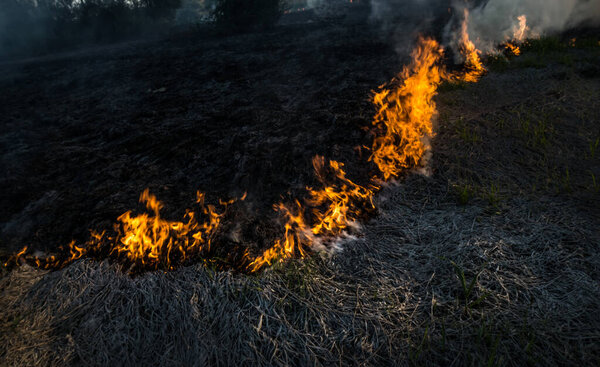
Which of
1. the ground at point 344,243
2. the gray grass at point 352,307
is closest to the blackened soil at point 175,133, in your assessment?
the ground at point 344,243

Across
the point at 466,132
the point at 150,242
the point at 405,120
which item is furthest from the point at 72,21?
the point at 466,132

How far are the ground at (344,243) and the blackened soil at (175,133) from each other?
0.10 feet

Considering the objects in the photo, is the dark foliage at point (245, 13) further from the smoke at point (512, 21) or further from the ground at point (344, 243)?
the ground at point (344, 243)

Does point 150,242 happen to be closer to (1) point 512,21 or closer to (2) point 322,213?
(2) point 322,213

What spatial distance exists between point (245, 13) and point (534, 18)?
349 inches

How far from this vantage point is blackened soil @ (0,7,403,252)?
2.69m

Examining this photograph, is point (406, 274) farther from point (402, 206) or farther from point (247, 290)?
point (247, 290)

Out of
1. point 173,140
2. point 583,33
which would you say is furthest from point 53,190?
point 583,33

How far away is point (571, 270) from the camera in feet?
5.86

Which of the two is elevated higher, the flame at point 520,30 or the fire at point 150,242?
the flame at point 520,30

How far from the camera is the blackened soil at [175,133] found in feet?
8.84

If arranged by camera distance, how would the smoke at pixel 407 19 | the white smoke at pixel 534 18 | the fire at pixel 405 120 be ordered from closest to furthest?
the fire at pixel 405 120
the white smoke at pixel 534 18
the smoke at pixel 407 19

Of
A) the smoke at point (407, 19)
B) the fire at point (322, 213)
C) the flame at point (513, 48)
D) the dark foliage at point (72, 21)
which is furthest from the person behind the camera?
the dark foliage at point (72, 21)

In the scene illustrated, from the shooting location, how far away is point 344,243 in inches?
87.1
